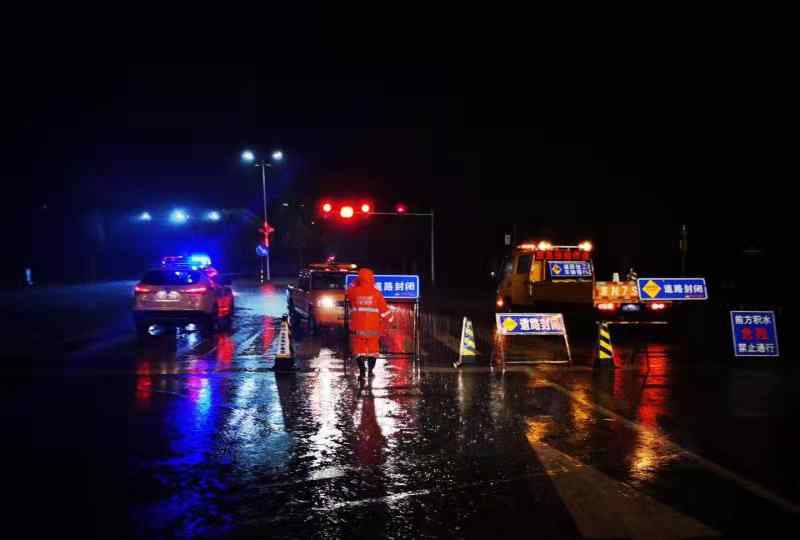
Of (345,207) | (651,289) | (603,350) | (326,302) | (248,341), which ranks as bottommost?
(603,350)

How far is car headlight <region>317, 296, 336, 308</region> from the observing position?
51.8 feet

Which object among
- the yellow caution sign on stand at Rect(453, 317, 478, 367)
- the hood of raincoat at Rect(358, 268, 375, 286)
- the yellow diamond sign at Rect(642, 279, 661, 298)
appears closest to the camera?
the hood of raincoat at Rect(358, 268, 375, 286)

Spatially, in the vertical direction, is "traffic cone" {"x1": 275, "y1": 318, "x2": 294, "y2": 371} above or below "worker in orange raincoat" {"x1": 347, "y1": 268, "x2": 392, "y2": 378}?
below

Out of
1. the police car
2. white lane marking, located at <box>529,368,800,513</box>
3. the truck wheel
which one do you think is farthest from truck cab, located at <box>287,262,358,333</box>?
white lane marking, located at <box>529,368,800,513</box>

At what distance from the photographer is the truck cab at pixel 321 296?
15773mm

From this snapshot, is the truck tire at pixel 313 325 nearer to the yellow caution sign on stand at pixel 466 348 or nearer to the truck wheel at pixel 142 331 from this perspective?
the truck wheel at pixel 142 331

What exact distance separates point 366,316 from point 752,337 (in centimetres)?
723

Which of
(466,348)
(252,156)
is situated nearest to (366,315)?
(466,348)

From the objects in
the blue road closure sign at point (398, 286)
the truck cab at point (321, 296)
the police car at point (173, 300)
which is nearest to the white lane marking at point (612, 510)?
the blue road closure sign at point (398, 286)

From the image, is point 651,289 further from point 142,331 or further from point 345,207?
point 345,207

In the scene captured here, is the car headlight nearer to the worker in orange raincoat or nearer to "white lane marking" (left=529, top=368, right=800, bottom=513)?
the worker in orange raincoat

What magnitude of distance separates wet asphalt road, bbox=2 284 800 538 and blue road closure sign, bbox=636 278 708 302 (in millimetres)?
1986

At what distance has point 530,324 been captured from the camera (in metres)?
12.1

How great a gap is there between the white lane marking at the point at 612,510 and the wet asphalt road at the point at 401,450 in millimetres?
21
